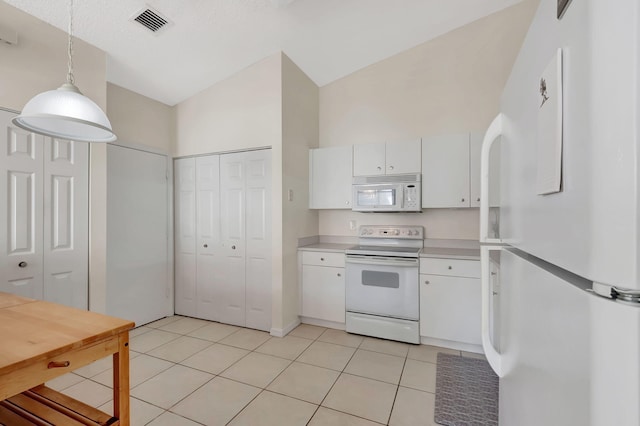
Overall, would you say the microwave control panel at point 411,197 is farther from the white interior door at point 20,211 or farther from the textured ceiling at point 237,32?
the white interior door at point 20,211

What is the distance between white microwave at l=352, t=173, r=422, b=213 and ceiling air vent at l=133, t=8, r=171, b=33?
7.82ft

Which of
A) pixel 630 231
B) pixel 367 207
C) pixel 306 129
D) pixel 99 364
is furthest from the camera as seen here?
pixel 306 129

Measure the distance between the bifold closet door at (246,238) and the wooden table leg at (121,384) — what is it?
196 cm

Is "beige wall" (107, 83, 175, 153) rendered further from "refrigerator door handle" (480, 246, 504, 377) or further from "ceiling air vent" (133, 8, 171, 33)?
"refrigerator door handle" (480, 246, 504, 377)

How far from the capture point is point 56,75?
2.38 m

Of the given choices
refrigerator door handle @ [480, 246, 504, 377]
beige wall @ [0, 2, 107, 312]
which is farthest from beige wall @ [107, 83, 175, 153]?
refrigerator door handle @ [480, 246, 504, 377]

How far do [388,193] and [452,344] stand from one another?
1.67 m

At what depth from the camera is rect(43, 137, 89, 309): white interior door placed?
2352 mm

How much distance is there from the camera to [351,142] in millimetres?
3795

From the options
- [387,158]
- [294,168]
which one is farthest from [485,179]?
Answer: [294,168]

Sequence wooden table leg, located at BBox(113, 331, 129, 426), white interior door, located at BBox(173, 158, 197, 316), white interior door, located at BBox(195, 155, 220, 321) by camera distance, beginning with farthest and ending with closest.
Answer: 1. white interior door, located at BBox(173, 158, 197, 316)
2. white interior door, located at BBox(195, 155, 220, 321)
3. wooden table leg, located at BBox(113, 331, 129, 426)

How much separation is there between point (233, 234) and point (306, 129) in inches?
64.2

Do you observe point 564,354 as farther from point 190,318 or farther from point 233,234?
point 190,318

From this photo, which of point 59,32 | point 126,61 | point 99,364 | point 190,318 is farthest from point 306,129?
point 99,364
